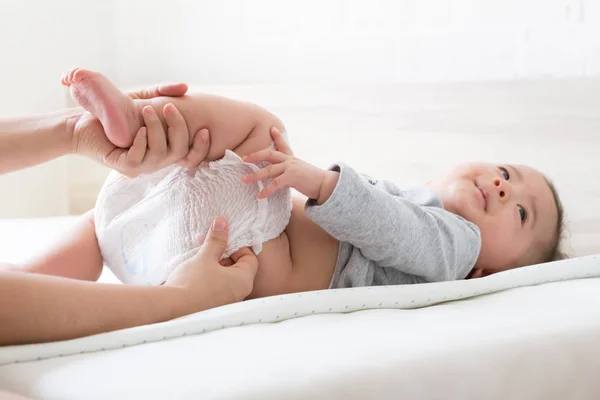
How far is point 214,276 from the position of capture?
1.11 metres

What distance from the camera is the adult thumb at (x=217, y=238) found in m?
1.16

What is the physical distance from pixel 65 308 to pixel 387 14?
5.53 feet

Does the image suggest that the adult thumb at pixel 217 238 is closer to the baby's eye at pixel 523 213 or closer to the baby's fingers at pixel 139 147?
the baby's fingers at pixel 139 147

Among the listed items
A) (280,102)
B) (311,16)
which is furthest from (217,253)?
(311,16)

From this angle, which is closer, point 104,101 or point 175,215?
point 104,101

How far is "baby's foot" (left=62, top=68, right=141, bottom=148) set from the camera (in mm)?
1066

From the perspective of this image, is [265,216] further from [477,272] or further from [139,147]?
[477,272]

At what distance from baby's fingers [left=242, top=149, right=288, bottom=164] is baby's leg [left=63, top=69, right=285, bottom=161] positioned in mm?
71

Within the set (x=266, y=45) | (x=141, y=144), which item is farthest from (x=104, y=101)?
(x=266, y=45)

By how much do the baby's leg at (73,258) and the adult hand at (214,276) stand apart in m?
0.23

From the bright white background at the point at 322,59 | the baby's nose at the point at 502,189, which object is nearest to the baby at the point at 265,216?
the baby's nose at the point at 502,189

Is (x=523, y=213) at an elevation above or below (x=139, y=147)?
below

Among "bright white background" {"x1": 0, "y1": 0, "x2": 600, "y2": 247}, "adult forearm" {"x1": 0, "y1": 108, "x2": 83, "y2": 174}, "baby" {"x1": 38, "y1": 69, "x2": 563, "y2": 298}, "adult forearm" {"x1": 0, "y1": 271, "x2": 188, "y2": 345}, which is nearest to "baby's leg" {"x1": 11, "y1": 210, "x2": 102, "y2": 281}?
"baby" {"x1": 38, "y1": 69, "x2": 563, "y2": 298}

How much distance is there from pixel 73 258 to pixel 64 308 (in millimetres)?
376
